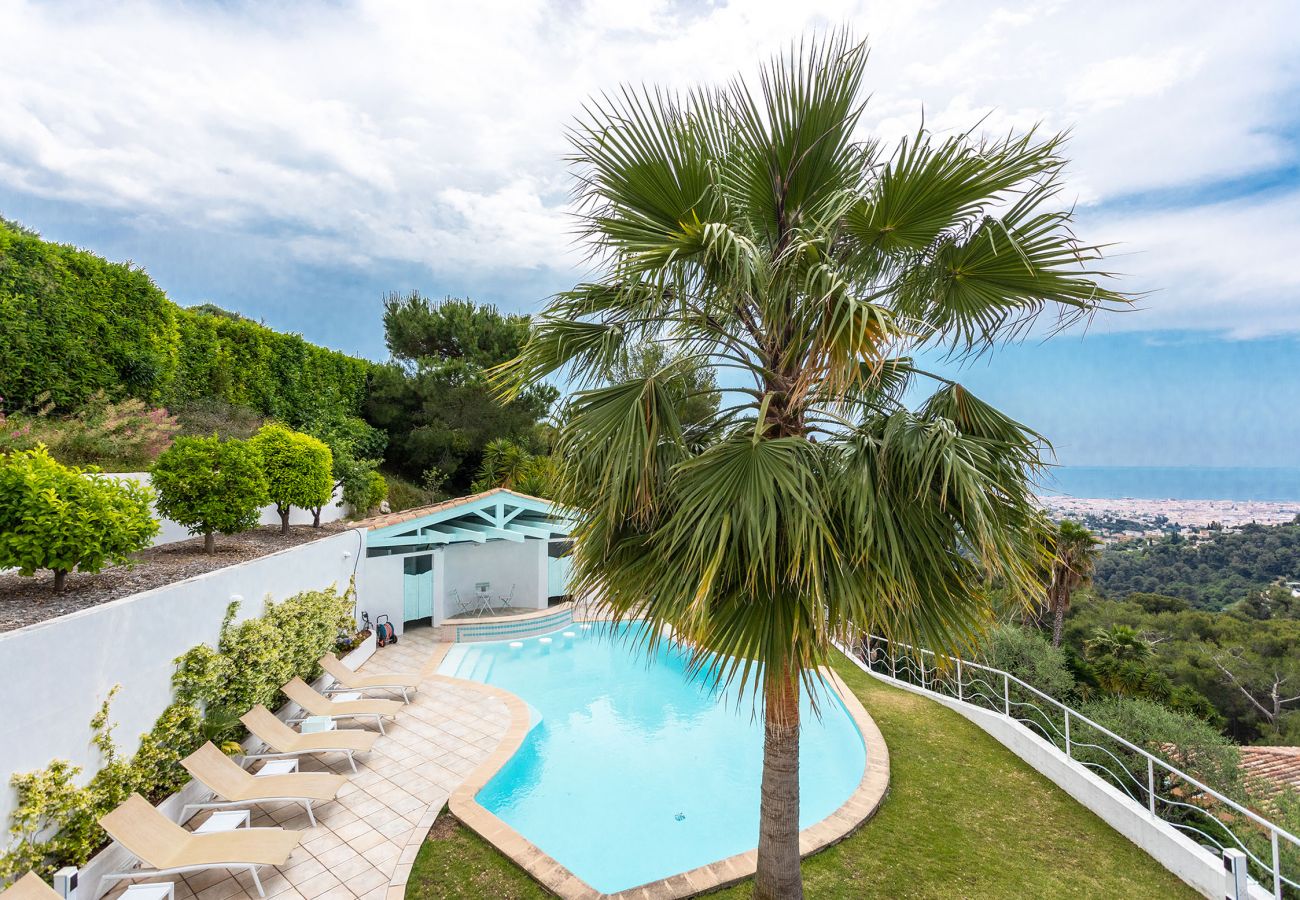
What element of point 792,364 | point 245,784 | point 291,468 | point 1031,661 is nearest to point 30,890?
point 245,784

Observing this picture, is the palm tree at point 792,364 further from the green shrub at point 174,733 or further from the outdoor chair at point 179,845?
the green shrub at point 174,733

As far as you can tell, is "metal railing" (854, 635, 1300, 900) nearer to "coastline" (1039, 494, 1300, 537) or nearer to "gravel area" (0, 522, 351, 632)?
"gravel area" (0, 522, 351, 632)

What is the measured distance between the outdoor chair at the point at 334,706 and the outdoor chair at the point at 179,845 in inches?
141

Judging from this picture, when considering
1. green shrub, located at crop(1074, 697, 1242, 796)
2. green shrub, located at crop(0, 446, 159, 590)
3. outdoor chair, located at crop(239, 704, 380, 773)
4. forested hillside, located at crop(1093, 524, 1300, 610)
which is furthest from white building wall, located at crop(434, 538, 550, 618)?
forested hillside, located at crop(1093, 524, 1300, 610)

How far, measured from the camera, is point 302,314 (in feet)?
212

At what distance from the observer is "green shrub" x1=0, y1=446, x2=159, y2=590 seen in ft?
19.0

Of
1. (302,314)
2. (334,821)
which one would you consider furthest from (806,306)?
(302,314)

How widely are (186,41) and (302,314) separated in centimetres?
5982

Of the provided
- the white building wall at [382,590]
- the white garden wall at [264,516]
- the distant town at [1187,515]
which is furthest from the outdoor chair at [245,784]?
the distant town at [1187,515]

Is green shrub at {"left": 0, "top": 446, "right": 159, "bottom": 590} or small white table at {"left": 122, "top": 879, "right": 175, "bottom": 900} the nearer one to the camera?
small white table at {"left": 122, "top": 879, "right": 175, "bottom": 900}

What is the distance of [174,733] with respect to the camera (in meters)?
6.97

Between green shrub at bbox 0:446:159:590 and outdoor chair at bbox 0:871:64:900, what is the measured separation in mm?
2878

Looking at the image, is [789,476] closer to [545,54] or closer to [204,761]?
[204,761]

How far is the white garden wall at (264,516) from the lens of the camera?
9.91 meters
